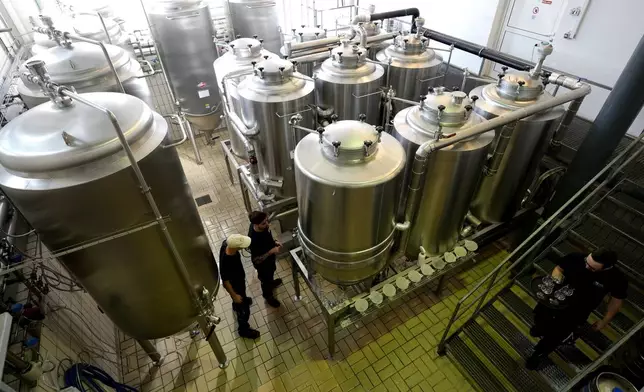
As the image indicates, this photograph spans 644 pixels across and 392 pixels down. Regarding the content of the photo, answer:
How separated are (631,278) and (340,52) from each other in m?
3.70

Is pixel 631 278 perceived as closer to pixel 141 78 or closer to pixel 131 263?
pixel 131 263

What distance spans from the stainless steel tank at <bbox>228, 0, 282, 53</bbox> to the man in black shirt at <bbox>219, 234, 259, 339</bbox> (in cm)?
446

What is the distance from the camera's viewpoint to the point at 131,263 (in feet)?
7.22

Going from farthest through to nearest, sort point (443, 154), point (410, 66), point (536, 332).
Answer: point (410, 66) → point (536, 332) → point (443, 154)

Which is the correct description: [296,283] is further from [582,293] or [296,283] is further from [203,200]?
[582,293]

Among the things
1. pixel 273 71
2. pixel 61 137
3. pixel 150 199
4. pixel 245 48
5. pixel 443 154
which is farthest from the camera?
pixel 245 48

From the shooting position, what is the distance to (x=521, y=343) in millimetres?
3211

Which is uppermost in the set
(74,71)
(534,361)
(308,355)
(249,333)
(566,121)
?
(74,71)

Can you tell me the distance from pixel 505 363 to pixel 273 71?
145 inches

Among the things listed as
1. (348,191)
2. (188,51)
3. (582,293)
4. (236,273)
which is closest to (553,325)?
(582,293)

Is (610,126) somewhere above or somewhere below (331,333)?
above

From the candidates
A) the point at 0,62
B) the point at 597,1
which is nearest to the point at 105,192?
the point at 0,62

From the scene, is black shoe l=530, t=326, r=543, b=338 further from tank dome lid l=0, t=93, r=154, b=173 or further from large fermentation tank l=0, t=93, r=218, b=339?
tank dome lid l=0, t=93, r=154, b=173

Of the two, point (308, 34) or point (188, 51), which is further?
point (188, 51)
